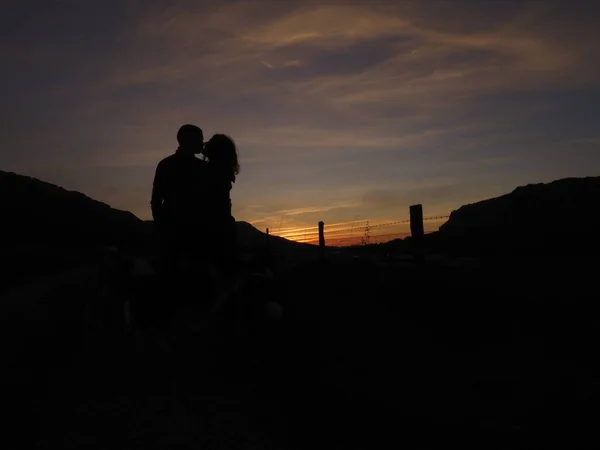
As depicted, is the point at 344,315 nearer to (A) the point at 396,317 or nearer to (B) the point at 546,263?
(A) the point at 396,317

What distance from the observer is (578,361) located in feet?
18.7

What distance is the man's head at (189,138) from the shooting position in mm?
4816

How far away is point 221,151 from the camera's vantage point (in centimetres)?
481

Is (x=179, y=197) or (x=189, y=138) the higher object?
(x=189, y=138)

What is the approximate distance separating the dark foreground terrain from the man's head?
4.82 ft

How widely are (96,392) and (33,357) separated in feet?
7.74

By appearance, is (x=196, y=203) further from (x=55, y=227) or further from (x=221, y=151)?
(x=55, y=227)

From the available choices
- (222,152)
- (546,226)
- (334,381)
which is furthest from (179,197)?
(546,226)

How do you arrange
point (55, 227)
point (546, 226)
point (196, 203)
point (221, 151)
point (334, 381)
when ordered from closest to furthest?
point (196, 203) → point (221, 151) → point (334, 381) → point (546, 226) → point (55, 227)

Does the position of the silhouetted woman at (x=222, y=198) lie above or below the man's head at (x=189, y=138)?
below

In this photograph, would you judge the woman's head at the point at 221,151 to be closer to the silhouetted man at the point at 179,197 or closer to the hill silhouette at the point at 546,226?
the silhouetted man at the point at 179,197

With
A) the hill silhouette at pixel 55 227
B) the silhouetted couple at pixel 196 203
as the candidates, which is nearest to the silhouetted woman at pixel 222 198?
the silhouetted couple at pixel 196 203

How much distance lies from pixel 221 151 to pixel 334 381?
2302 mm

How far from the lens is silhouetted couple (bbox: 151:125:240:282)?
4551 mm
